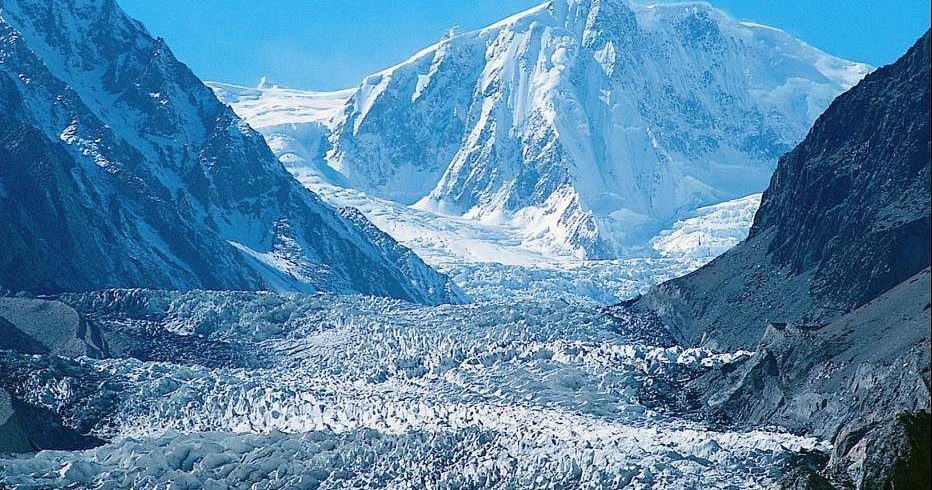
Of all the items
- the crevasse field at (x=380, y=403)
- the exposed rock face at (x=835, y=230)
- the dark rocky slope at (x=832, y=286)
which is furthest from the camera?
the exposed rock face at (x=835, y=230)

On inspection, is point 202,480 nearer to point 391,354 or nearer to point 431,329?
point 391,354

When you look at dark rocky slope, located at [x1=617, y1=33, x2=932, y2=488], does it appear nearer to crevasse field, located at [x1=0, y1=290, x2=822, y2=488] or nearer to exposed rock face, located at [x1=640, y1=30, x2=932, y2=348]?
exposed rock face, located at [x1=640, y1=30, x2=932, y2=348]

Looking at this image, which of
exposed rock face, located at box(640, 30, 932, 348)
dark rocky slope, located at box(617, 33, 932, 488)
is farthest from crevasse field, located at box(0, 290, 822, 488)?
exposed rock face, located at box(640, 30, 932, 348)

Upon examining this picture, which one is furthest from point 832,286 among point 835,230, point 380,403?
point 380,403

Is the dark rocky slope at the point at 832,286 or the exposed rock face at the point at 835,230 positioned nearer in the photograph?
the dark rocky slope at the point at 832,286

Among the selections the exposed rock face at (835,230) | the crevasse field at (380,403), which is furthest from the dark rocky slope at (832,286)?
the crevasse field at (380,403)

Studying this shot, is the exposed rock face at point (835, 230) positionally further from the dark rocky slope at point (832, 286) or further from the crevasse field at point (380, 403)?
the crevasse field at point (380, 403)

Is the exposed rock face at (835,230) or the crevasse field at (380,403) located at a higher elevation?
the exposed rock face at (835,230)
